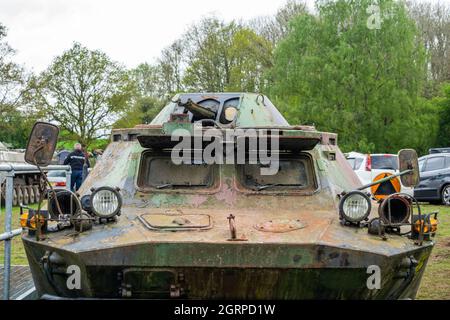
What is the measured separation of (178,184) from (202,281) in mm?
1537

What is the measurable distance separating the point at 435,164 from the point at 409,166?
45.5ft

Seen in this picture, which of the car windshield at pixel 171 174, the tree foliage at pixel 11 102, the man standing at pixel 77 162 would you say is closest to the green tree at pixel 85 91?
the tree foliage at pixel 11 102

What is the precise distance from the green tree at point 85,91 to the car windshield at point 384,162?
68.7 feet

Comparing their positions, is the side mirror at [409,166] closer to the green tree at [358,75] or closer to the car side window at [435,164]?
the car side window at [435,164]

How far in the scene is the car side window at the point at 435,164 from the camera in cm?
1903

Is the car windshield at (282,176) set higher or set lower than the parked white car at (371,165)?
higher

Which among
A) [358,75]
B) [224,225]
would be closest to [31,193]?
[358,75]

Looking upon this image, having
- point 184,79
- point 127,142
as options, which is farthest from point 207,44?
point 127,142

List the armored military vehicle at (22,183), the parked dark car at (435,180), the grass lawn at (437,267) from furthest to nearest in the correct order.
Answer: the armored military vehicle at (22,183), the parked dark car at (435,180), the grass lawn at (437,267)

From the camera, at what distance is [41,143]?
5305 mm

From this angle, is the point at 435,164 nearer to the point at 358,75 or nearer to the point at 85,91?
the point at 358,75
